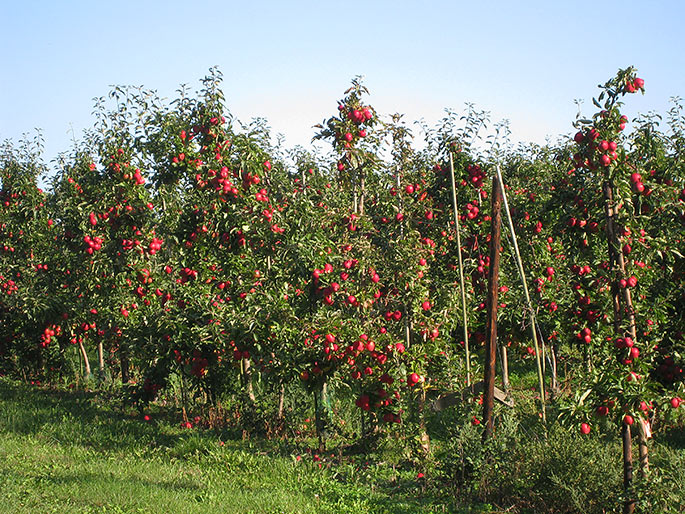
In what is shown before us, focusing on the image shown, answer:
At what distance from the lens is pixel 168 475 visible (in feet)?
19.7

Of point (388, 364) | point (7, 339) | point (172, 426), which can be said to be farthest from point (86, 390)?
point (388, 364)

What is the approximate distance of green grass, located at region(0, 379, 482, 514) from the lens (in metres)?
5.25

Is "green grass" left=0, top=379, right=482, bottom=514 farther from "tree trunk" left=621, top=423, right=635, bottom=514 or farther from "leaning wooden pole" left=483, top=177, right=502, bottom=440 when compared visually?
"tree trunk" left=621, top=423, right=635, bottom=514

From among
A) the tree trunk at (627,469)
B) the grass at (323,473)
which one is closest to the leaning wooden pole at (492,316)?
the grass at (323,473)

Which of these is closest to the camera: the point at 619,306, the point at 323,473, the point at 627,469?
the point at 627,469

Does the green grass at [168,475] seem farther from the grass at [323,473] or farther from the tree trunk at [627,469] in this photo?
the tree trunk at [627,469]

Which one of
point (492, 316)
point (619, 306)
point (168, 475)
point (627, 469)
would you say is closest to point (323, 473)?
point (168, 475)

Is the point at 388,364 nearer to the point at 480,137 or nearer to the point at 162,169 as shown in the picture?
the point at 480,137

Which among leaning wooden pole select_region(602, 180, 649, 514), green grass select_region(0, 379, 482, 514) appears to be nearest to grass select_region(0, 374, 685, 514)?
green grass select_region(0, 379, 482, 514)

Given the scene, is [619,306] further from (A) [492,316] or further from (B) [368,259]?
(B) [368,259]

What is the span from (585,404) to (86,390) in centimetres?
885

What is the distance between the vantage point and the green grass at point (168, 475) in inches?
207

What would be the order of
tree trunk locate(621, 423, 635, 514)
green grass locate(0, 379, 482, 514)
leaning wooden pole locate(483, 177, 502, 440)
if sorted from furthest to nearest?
1. leaning wooden pole locate(483, 177, 502, 440)
2. green grass locate(0, 379, 482, 514)
3. tree trunk locate(621, 423, 635, 514)

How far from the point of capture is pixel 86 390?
425 inches
